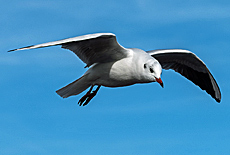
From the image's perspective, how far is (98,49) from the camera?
11.2 m

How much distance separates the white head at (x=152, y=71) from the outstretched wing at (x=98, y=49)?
871 mm

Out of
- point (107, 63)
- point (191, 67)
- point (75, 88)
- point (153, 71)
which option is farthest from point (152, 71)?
point (191, 67)

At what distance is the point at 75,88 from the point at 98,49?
1.65 metres

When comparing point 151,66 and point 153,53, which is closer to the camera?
point 151,66

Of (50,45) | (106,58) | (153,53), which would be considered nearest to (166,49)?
Result: (153,53)

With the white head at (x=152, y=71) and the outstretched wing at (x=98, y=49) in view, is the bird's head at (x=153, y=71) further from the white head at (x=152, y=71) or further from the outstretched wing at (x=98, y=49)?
the outstretched wing at (x=98, y=49)

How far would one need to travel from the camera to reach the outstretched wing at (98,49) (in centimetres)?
1078

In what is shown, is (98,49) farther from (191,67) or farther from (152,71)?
(191,67)

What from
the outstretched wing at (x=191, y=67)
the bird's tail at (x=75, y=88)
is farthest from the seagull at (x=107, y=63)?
the outstretched wing at (x=191, y=67)

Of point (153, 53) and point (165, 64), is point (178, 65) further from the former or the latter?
point (153, 53)

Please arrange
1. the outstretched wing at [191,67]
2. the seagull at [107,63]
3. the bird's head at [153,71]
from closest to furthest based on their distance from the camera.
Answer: the bird's head at [153,71] < the seagull at [107,63] < the outstretched wing at [191,67]

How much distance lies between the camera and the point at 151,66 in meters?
10.5

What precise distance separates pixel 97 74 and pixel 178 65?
372 centimetres

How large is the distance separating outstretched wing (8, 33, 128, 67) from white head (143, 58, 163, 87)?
87 centimetres
